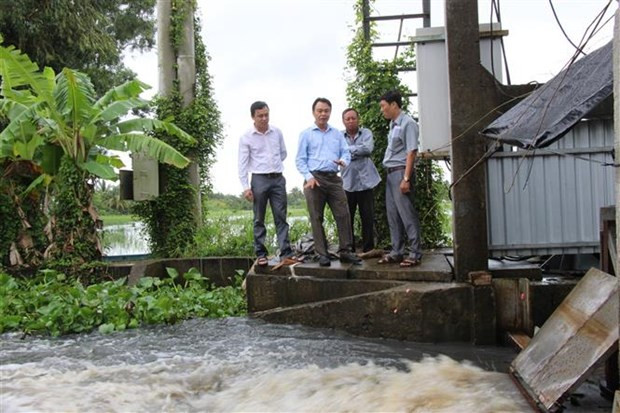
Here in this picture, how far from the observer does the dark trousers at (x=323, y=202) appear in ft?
23.9

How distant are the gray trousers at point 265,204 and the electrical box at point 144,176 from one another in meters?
4.45

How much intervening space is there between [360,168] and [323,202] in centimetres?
92

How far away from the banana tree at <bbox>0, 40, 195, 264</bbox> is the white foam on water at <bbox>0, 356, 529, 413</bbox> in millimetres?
4447

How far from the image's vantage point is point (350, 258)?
7457 mm

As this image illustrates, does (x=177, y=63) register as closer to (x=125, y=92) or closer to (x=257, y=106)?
(x=125, y=92)

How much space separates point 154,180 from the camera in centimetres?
1151

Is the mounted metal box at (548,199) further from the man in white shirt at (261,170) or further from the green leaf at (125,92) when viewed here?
the green leaf at (125,92)

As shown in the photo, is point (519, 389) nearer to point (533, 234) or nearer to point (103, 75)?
point (533, 234)

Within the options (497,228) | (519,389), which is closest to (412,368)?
(519,389)

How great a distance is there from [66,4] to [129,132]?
20.5 ft

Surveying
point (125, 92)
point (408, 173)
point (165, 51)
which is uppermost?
point (165, 51)

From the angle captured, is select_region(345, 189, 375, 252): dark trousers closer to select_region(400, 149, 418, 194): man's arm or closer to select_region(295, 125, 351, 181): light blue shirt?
select_region(295, 125, 351, 181): light blue shirt

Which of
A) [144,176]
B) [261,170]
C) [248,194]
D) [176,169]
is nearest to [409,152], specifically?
[261,170]

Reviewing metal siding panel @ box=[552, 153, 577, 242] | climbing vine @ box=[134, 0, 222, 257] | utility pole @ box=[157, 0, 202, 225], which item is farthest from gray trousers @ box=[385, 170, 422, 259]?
utility pole @ box=[157, 0, 202, 225]
